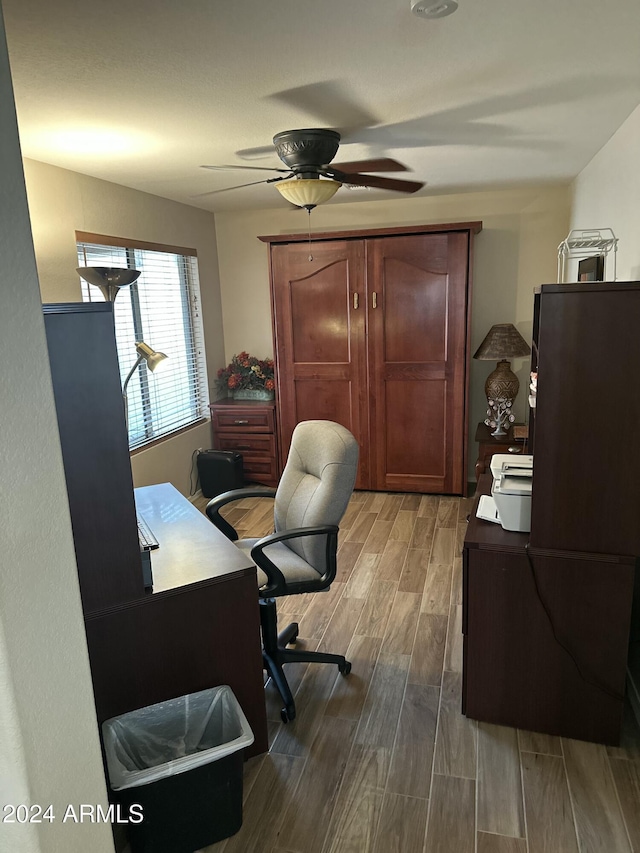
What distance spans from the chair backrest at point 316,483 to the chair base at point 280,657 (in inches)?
11.0

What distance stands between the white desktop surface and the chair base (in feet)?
1.32

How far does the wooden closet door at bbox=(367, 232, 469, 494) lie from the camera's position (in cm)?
438

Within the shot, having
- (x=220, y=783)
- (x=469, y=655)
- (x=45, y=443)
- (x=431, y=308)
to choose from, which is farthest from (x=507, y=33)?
(x=431, y=308)

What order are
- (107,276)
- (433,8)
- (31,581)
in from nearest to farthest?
(31,581), (433,8), (107,276)

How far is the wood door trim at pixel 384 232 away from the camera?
168 inches

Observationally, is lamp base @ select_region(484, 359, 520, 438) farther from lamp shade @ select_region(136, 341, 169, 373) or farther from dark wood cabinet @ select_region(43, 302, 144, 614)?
dark wood cabinet @ select_region(43, 302, 144, 614)

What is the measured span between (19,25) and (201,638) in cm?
187

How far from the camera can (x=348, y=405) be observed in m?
4.79

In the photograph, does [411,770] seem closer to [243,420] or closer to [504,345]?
[504,345]

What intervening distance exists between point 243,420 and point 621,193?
10.6ft

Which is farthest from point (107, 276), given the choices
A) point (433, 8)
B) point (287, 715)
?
point (287, 715)

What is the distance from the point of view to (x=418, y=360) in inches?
179

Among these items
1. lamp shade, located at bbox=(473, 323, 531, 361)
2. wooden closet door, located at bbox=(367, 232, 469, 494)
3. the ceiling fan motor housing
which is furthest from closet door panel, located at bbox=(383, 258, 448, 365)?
the ceiling fan motor housing

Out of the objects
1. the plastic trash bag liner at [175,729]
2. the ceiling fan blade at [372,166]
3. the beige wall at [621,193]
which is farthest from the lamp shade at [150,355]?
the beige wall at [621,193]
